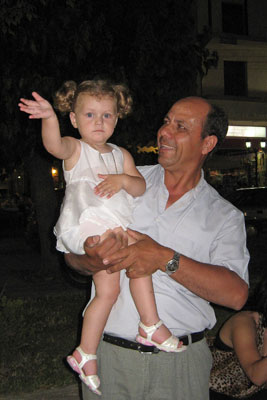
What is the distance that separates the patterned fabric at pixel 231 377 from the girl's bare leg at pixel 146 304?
1.41 m

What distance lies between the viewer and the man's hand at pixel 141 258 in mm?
2539

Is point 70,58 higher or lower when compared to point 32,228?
higher

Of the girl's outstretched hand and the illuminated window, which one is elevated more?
the girl's outstretched hand

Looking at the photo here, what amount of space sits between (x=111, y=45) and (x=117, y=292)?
22.0ft

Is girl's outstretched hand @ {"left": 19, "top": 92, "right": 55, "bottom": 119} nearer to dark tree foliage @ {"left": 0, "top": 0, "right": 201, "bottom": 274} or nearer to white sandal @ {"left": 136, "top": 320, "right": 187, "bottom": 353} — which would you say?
white sandal @ {"left": 136, "top": 320, "right": 187, "bottom": 353}

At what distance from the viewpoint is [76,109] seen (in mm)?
2906

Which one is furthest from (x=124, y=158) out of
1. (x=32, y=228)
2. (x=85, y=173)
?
(x=32, y=228)

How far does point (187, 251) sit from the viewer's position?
9.02 ft

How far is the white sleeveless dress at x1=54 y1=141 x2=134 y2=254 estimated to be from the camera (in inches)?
107

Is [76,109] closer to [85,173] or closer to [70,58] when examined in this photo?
[85,173]

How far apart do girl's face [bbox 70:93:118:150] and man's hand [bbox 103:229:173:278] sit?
0.70m

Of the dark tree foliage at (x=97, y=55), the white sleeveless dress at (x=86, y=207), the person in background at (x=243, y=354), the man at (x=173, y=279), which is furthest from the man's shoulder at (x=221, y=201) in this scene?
the dark tree foliage at (x=97, y=55)

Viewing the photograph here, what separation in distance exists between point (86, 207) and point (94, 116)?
1.77 ft

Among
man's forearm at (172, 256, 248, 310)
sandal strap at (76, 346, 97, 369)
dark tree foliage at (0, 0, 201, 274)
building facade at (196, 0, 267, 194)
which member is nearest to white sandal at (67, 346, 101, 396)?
sandal strap at (76, 346, 97, 369)
